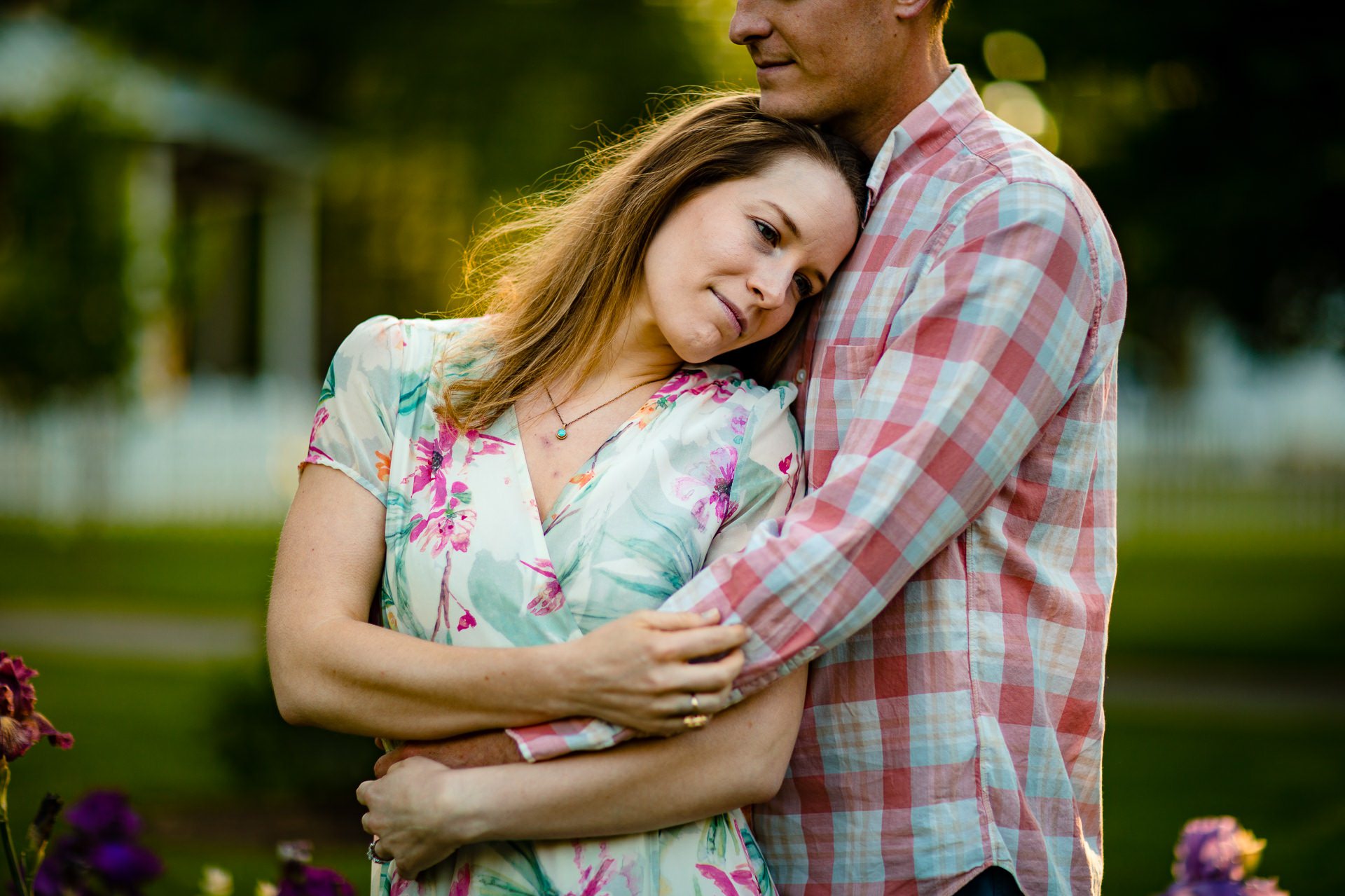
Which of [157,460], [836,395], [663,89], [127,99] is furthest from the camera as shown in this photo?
[157,460]

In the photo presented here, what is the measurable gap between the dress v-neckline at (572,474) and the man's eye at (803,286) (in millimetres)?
255

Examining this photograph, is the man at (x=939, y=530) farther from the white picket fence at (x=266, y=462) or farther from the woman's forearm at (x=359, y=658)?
the white picket fence at (x=266, y=462)

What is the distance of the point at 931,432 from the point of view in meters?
2.06

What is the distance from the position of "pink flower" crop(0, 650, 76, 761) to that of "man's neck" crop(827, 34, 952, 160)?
1723 mm

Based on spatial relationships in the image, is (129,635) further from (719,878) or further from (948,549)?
(948,549)

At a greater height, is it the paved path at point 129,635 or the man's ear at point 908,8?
the man's ear at point 908,8

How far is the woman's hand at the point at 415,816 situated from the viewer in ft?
6.70

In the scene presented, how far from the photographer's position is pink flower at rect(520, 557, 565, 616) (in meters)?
2.12

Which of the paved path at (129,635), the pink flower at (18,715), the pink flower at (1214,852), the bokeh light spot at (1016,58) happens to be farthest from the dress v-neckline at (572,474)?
the paved path at (129,635)

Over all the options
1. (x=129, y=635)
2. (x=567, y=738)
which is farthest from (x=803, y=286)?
(x=129, y=635)

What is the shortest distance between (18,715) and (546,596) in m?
0.96

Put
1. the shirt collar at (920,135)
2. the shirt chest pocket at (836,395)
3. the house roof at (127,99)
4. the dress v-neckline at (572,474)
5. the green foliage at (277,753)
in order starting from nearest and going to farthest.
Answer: the dress v-neckline at (572,474) → the shirt chest pocket at (836,395) → the shirt collar at (920,135) → the green foliage at (277,753) → the house roof at (127,99)

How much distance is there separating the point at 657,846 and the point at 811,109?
4.27ft

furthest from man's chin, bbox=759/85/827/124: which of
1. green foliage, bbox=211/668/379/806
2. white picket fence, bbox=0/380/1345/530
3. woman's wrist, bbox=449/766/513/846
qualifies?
white picket fence, bbox=0/380/1345/530
